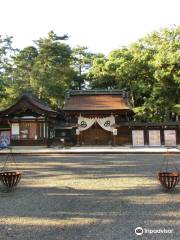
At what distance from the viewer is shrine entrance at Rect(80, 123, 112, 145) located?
29.6 meters

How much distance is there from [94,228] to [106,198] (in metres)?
2.30

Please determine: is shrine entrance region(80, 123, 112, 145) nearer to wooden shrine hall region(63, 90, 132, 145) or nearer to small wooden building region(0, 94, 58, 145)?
wooden shrine hall region(63, 90, 132, 145)

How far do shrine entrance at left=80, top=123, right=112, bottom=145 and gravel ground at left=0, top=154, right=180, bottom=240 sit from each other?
17648 mm

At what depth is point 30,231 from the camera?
5902 mm

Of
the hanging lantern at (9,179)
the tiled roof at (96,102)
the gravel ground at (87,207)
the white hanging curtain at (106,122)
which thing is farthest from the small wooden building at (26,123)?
the hanging lantern at (9,179)

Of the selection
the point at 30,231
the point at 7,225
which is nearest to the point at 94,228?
the point at 30,231

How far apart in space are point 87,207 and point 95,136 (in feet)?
73.4

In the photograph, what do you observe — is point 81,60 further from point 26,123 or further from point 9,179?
point 9,179

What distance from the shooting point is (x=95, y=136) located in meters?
29.9

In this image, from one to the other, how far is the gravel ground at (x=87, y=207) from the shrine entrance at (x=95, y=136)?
1765 centimetres

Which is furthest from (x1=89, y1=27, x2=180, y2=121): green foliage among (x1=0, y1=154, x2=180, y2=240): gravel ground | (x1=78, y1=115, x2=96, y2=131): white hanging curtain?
(x1=0, y1=154, x2=180, y2=240): gravel ground

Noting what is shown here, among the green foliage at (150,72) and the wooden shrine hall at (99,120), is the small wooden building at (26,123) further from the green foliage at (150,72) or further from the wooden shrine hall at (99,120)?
the green foliage at (150,72)

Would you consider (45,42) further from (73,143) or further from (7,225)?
(7,225)

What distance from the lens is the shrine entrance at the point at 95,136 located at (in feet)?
97.1
